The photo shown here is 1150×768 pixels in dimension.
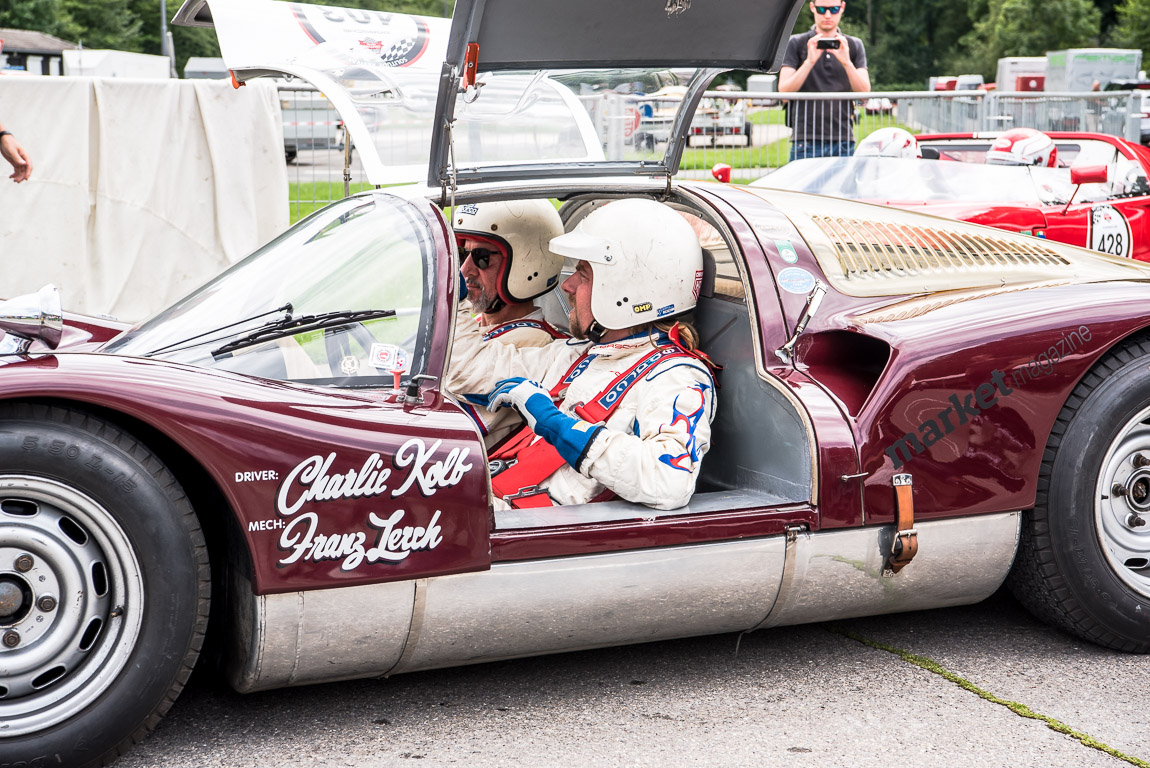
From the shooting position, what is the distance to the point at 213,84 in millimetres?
8086

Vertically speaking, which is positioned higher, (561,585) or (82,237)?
(82,237)

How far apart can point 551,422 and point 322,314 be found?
2.21 ft

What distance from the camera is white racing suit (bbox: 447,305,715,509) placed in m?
3.15

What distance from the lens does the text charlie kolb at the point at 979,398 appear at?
3262mm

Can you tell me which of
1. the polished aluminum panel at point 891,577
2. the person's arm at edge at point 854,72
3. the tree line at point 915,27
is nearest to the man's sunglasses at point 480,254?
the polished aluminum panel at point 891,577

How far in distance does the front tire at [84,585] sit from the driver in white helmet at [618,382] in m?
1.04

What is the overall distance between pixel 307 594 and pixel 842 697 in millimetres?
1452

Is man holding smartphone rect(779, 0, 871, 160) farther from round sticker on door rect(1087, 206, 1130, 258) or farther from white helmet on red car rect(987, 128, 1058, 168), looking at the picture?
round sticker on door rect(1087, 206, 1130, 258)

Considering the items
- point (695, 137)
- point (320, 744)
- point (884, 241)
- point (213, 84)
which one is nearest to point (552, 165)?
point (884, 241)

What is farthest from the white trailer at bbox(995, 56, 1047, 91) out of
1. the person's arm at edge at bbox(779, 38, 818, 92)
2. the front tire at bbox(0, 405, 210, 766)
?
the front tire at bbox(0, 405, 210, 766)

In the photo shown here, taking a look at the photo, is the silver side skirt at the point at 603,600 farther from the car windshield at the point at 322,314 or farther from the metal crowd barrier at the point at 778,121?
the metal crowd barrier at the point at 778,121

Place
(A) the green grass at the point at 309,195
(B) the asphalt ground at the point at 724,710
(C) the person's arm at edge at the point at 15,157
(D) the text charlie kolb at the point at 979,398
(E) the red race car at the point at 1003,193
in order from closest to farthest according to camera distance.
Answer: (B) the asphalt ground at the point at 724,710 → (D) the text charlie kolb at the point at 979,398 → (C) the person's arm at edge at the point at 15,157 → (E) the red race car at the point at 1003,193 → (A) the green grass at the point at 309,195

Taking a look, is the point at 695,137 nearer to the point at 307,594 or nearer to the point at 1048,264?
the point at 1048,264

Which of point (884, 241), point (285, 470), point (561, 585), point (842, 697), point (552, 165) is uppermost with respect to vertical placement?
point (552, 165)
